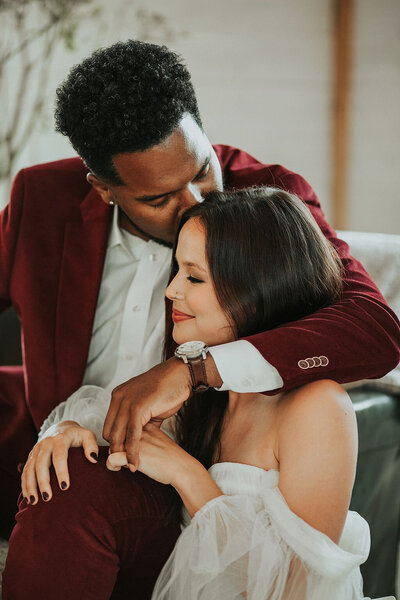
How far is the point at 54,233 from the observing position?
1.87m

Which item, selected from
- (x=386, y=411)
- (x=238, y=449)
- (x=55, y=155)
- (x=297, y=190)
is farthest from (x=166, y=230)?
(x=55, y=155)

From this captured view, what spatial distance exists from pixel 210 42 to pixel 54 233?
2.05 m

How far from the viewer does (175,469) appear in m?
1.21

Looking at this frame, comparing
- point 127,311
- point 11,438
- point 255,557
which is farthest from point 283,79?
point 255,557

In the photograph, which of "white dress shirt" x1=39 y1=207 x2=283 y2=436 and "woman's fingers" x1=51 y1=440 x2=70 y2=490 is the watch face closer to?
"woman's fingers" x1=51 y1=440 x2=70 y2=490

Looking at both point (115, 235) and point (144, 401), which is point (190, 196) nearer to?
point (115, 235)

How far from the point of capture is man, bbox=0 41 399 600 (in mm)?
1191

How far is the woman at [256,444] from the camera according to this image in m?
1.15

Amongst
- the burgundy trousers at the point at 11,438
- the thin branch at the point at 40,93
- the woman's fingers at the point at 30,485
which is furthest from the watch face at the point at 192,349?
the thin branch at the point at 40,93

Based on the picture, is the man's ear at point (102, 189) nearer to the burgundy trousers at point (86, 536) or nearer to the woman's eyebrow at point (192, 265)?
the woman's eyebrow at point (192, 265)

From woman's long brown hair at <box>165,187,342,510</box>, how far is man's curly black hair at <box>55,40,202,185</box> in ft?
0.80

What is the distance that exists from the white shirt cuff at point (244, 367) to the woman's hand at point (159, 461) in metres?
0.15

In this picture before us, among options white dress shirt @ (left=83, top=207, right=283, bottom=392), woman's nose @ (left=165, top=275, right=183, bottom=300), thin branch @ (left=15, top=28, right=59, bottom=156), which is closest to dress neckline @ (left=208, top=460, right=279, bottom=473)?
woman's nose @ (left=165, top=275, right=183, bottom=300)

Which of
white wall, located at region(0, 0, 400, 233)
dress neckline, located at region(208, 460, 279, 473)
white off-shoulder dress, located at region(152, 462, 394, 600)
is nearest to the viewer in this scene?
white off-shoulder dress, located at region(152, 462, 394, 600)
